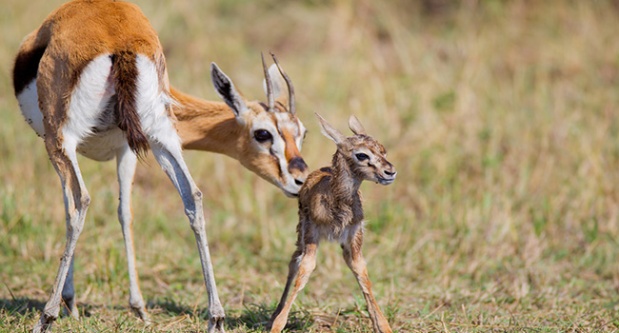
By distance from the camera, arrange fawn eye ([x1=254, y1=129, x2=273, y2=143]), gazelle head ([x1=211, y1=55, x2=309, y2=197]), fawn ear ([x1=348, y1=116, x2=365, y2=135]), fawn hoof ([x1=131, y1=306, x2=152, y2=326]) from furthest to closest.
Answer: fawn eye ([x1=254, y1=129, x2=273, y2=143]) < gazelle head ([x1=211, y1=55, x2=309, y2=197]) < fawn hoof ([x1=131, y1=306, x2=152, y2=326]) < fawn ear ([x1=348, y1=116, x2=365, y2=135])

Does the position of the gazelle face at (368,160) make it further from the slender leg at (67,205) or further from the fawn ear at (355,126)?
the slender leg at (67,205)

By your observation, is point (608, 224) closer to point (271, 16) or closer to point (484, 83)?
point (484, 83)

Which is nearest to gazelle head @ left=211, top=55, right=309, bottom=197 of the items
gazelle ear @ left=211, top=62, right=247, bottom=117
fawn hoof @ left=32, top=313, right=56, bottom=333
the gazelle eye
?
gazelle ear @ left=211, top=62, right=247, bottom=117

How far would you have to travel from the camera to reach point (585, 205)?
24.0ft

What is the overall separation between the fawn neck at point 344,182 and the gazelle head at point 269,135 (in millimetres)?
807

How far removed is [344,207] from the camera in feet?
15.0

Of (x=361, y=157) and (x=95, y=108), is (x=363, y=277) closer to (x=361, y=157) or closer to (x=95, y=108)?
(x=361, y=157)

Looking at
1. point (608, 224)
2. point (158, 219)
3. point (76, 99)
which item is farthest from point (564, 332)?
point (158, 219)

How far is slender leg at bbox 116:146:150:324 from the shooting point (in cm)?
539

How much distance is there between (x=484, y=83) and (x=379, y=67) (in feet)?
3.92

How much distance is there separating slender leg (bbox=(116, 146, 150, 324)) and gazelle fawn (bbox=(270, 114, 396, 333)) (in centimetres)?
115

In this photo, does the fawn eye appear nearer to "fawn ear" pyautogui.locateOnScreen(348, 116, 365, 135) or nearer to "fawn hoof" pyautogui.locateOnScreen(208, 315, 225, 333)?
"fawn ear" pyautogui.locateOnScreen(348, 116, 365, 135)

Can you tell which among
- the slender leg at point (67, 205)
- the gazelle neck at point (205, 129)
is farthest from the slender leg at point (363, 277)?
the slender leg at point (67, 205)

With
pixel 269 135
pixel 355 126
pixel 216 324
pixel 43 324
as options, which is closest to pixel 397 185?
pixel 269 135
